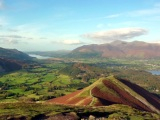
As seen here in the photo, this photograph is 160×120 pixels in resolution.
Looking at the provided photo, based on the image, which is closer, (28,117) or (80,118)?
(28,117)

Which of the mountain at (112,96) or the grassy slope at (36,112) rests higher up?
the grassy slope at (36,112)

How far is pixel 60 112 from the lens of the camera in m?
46.2

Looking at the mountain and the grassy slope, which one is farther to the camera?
the mountain

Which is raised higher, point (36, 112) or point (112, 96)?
point (36, 112)

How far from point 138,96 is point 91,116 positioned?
57653mm

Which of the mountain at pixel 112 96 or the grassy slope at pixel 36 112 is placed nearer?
the grassy slope at pixel 36 112

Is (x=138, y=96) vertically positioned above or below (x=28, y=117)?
below

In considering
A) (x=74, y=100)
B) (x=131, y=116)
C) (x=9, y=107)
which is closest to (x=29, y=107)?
(x=9, y=107)

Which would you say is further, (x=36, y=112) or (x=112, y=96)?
(x=112, y=96)

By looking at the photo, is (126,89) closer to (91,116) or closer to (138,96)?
(138,96)

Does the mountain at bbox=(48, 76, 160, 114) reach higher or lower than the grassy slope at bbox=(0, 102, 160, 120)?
lower

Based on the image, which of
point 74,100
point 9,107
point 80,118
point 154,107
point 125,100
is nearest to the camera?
point 80,118

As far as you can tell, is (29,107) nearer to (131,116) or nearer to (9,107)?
(9,107)

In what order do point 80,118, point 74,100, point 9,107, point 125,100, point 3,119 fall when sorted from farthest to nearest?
1. point 125,100
2. point 74,100
3. point 9,107
4. point 80,118
5. point 3,119
